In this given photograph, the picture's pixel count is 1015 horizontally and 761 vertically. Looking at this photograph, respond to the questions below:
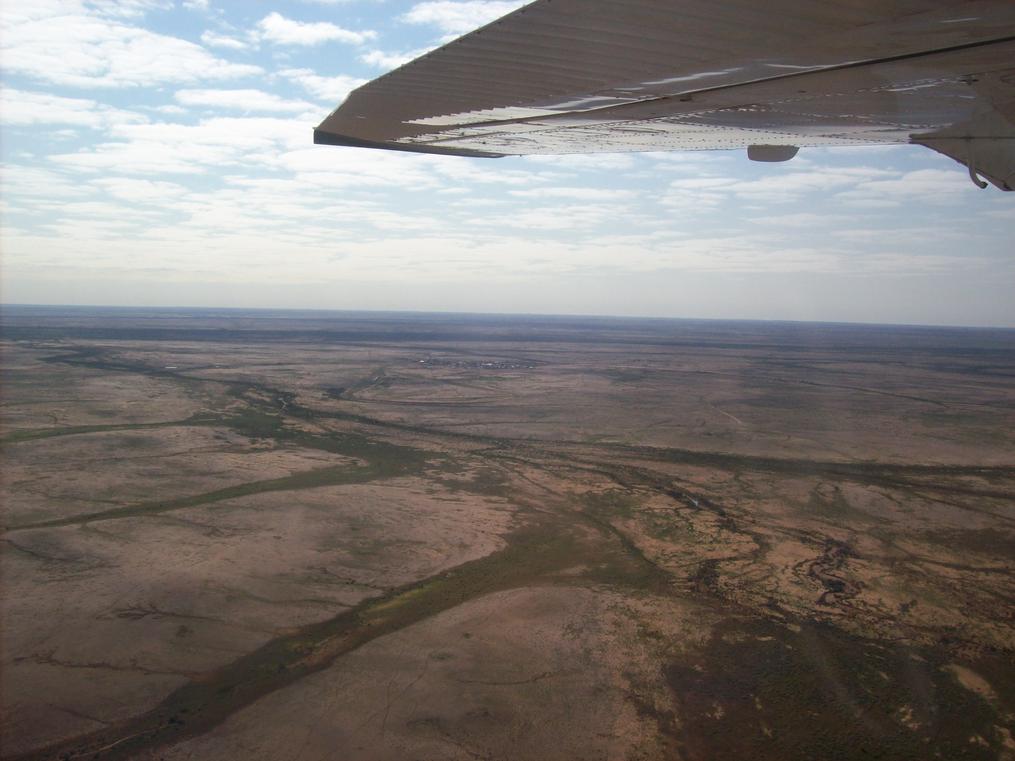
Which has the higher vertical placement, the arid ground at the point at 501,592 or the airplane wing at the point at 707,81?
the airplane wing at the point at 707,81

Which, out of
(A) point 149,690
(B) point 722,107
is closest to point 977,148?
(B) point 722,107

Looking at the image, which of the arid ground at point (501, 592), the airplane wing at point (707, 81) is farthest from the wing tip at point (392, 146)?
the arid ground at point (501, 592)

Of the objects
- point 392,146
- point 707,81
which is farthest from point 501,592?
point 707,81

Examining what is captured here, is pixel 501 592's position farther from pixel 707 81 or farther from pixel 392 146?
pixel 707 81

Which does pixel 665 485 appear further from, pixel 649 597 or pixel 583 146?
pixel 583 146

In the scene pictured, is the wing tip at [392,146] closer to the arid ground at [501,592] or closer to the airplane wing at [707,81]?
the airplane wing at [707,81]

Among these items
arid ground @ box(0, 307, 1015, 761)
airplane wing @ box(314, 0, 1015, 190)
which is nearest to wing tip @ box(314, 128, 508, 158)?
airplane wing @ box(314, 0, 1015, 190)

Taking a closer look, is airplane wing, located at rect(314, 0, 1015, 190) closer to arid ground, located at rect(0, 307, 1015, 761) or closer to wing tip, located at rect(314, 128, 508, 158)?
wing tip, located at rect(314, 128, 508, 158)
